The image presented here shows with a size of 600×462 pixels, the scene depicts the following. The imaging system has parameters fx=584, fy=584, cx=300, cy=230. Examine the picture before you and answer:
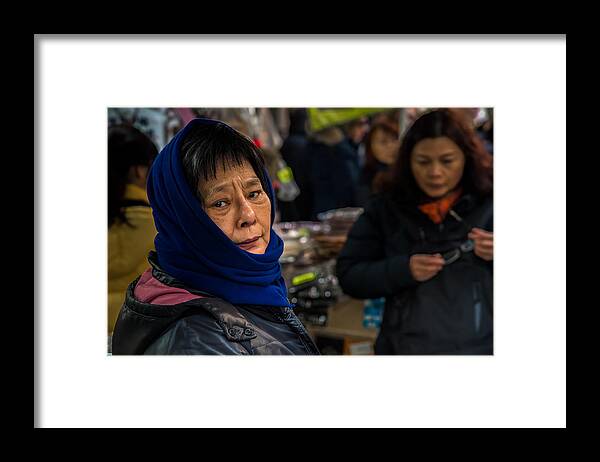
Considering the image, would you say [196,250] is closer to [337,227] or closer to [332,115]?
[337,227]

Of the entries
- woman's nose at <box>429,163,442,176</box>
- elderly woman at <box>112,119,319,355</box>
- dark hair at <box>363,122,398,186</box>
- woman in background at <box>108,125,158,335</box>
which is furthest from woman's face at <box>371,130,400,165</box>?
woman in background at <box>108,125,158,335</box>

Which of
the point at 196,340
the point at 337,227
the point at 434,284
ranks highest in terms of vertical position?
the point at 337,227

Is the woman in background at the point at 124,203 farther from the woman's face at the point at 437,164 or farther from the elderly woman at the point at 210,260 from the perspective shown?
the woman's face at the point at 437,164

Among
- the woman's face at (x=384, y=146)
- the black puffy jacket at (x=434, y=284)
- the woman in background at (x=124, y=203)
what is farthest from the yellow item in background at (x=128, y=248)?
the woman's face at (x=384, y=146)

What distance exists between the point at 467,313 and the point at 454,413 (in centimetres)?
42

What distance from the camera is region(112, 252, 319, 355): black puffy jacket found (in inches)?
80.4

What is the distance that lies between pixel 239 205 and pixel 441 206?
0.89 m

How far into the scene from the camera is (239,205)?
216cm

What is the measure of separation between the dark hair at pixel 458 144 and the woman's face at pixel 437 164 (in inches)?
0.7

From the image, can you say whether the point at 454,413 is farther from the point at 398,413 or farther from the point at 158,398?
the point at 158,398

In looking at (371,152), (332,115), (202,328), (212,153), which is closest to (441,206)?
(371,152)

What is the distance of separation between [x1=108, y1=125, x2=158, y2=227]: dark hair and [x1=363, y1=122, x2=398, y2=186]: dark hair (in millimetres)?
952

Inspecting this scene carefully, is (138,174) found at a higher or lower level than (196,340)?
higher

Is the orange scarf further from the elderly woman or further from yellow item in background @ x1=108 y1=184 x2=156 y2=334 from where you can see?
yellow item in background @ x1=108 y1=184 x2=156 y2=334
